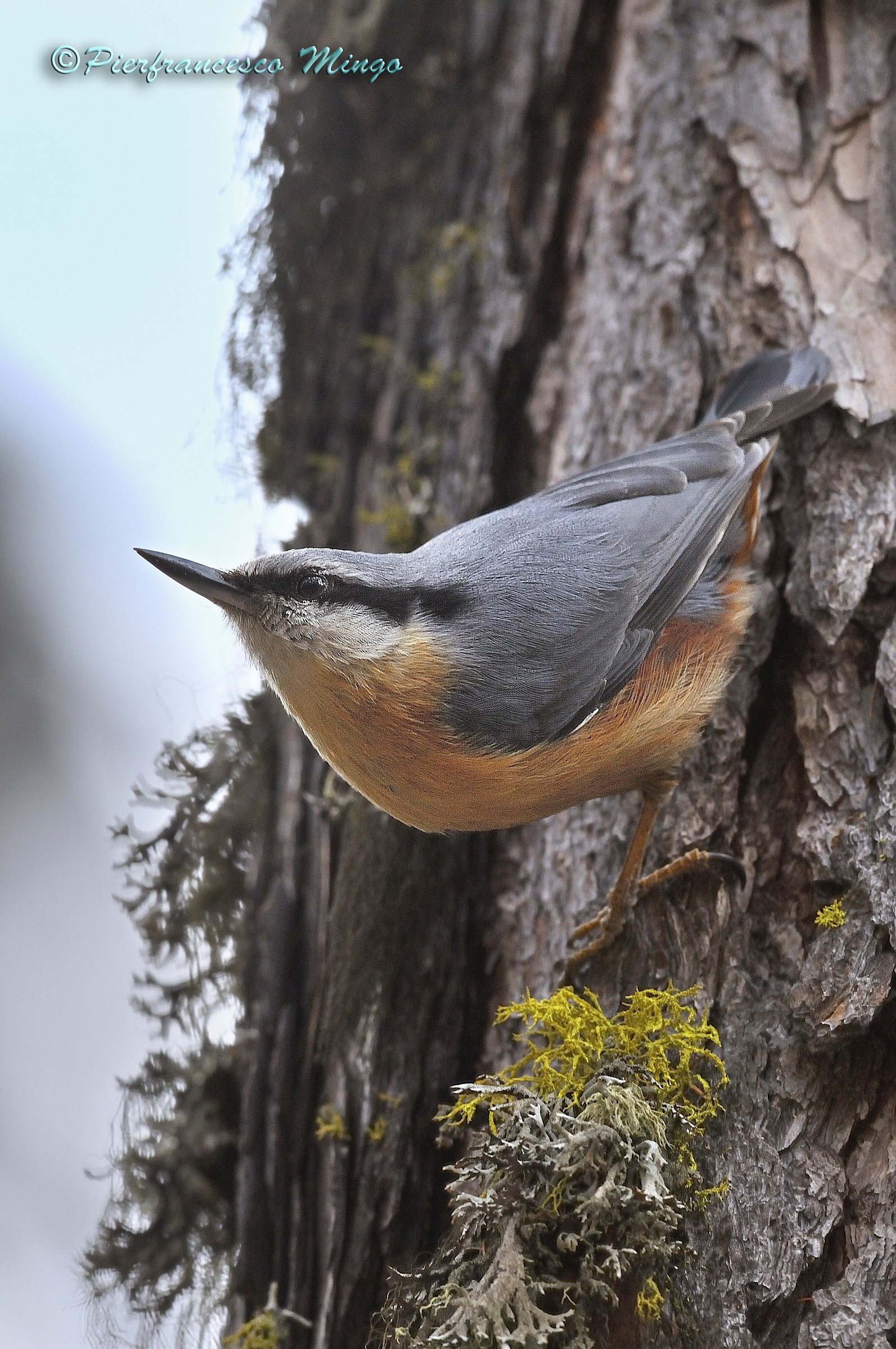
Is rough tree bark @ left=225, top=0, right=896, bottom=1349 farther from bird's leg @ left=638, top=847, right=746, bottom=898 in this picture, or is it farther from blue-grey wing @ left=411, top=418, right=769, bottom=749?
blue-grey wing @ left=411, top=418, right=769, bottom=749

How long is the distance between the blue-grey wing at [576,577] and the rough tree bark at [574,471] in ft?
0.80

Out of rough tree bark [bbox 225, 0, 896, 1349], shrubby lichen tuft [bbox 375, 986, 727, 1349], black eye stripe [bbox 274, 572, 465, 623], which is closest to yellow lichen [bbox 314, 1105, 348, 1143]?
rough tree bark [bbox 225, 0, 896, 1349]

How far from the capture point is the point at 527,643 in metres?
2.10

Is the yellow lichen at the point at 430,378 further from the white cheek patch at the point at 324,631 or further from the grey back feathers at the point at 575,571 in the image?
the white cheek patch at the point at 324,631

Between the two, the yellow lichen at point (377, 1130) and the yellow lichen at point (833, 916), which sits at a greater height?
the yellow lichen at point (833, 916)

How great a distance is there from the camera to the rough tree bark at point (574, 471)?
5.85 ft

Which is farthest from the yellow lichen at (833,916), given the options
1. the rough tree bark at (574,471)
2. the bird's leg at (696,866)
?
the bird's leg at (696,866)

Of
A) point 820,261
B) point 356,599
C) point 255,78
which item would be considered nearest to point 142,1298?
point 356,599

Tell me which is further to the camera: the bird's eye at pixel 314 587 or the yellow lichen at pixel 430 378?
the yellow lichen at pixel 430 378

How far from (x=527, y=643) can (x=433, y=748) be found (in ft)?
0.91

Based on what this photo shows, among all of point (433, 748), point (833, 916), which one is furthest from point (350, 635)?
point (833, 916)

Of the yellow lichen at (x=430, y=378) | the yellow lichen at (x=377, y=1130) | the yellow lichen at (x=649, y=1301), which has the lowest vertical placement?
the yellow lichen at (x=649, y=1301)

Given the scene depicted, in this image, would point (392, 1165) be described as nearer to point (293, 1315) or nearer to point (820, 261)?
point (293, 1315)

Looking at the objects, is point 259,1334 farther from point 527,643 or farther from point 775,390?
point 775,390
